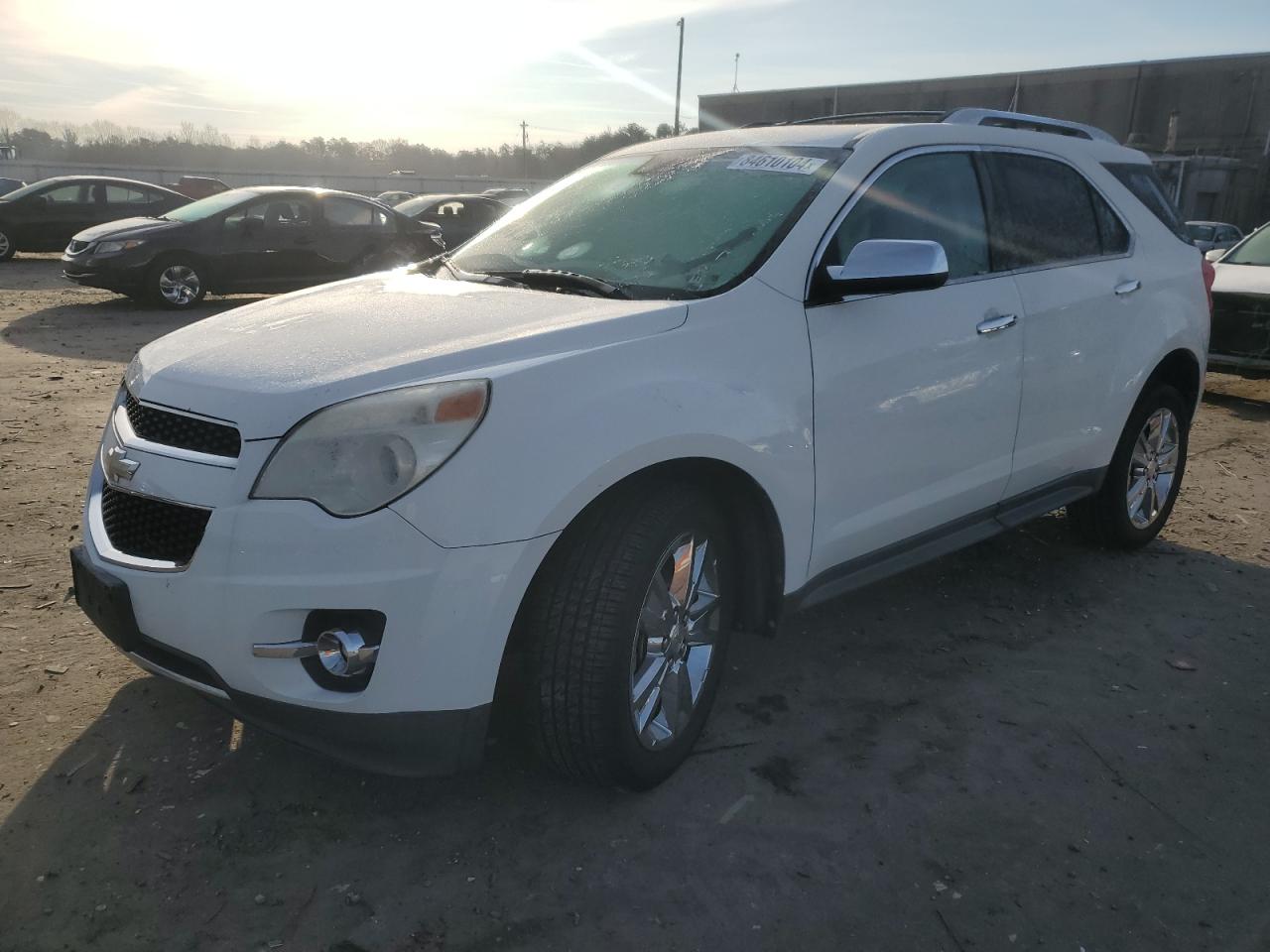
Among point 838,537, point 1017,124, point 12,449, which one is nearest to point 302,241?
point 12,449

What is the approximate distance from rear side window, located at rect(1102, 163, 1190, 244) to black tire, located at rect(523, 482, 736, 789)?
294 cm

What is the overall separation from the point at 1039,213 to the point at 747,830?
2.60 m

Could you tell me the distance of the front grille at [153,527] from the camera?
235 centimetres

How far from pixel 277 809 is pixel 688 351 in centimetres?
159

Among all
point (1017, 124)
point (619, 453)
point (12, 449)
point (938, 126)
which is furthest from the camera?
point (12, 449)

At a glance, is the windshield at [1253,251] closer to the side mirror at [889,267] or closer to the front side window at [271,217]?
the side mirror at [889,267]

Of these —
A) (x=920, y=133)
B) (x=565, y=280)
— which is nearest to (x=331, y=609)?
(x=565, y=280)

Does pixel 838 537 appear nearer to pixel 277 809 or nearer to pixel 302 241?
pixel 277 809

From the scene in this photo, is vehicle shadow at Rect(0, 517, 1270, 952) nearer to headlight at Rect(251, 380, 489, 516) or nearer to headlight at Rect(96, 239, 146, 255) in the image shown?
headlight at Rect(251, 380, 489, 516)

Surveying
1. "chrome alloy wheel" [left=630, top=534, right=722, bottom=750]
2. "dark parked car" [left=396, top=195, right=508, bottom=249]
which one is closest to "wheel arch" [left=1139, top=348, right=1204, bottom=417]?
"chrome alloy wheel" [left=630, top=534, right=722, bottom=750]

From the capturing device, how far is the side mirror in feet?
9.44

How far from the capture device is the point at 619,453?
2404 mm

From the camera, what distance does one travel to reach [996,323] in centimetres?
350

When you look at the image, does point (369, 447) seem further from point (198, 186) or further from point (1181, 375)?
point (198, 186)
